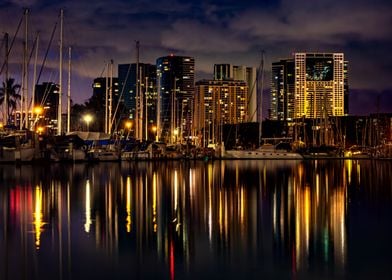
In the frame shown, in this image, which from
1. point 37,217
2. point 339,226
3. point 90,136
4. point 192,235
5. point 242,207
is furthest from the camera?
point 90,136

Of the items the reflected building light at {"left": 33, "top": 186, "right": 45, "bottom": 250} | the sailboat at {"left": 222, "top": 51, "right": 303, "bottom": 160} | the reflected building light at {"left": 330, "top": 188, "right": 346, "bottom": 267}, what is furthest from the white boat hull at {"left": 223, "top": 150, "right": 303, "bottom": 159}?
the reflected building light at {"left": 33, "top": 186, "right": 45, "bottom": 250}

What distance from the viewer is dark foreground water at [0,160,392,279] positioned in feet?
52.8

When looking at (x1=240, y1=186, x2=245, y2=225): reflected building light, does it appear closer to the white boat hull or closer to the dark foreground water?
the dark foreground water

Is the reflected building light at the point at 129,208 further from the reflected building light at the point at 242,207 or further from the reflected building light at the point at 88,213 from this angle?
the reflected building light at the point at 242,207

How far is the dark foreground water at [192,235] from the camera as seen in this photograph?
16.1 meters

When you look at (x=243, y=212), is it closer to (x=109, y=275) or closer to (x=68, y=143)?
(x=109, y=275)

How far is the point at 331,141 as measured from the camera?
16012cm

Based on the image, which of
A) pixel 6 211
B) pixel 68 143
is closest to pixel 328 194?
pixel 6 211

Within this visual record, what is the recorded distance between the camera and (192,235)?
69.3 ft

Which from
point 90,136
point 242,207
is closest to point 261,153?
point 90,136

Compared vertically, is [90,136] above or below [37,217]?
above

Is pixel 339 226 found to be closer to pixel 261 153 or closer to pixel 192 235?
pixel 192 235

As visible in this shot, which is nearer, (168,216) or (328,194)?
(168,216)

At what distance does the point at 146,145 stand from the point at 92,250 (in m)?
79.1
